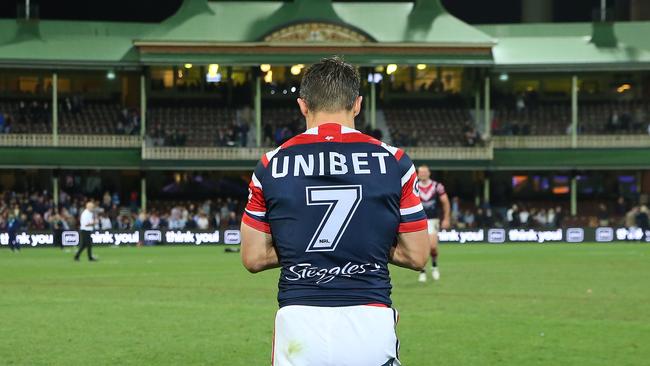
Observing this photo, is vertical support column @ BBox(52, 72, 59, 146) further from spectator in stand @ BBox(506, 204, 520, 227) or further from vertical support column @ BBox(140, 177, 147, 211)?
spectator in stand @ BBox(506, 204, 520, 227)

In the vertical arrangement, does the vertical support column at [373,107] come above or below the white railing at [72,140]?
above

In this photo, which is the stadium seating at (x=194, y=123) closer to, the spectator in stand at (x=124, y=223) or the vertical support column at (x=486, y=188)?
the spectator in stand at (x=124, y=223)

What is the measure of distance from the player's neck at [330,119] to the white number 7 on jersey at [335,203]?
0.33 meters

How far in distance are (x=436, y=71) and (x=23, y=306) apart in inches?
1727

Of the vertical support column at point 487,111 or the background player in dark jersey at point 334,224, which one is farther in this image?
the vertical support column at point 487,111

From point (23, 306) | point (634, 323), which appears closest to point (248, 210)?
point (634, 323)

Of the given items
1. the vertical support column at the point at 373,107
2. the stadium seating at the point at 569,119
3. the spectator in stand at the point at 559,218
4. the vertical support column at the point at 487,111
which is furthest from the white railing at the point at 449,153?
the spectator in stand at the point at 559,218

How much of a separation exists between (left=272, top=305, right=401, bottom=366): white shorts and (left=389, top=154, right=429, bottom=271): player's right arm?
1.09ft

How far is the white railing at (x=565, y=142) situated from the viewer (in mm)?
56531

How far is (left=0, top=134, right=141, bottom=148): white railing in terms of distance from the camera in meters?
54.0

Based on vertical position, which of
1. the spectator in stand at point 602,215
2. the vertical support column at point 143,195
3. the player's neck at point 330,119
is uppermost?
the player's neck at point 330,119

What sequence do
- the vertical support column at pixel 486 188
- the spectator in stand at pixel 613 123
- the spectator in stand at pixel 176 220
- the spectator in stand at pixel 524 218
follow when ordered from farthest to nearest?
the spectator in stand at pixel 613 123
the vertical support column at pixel 486 188
the spectator in stand at pixel 524 218
the spectator in stand at pixel 176 220

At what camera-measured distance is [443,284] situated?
74.3ft

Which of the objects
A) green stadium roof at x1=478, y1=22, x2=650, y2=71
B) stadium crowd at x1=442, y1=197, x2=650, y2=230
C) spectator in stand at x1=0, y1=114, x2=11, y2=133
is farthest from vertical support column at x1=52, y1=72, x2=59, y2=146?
green stadium roof at x1=478, y1=22, x2=650, y2=71
